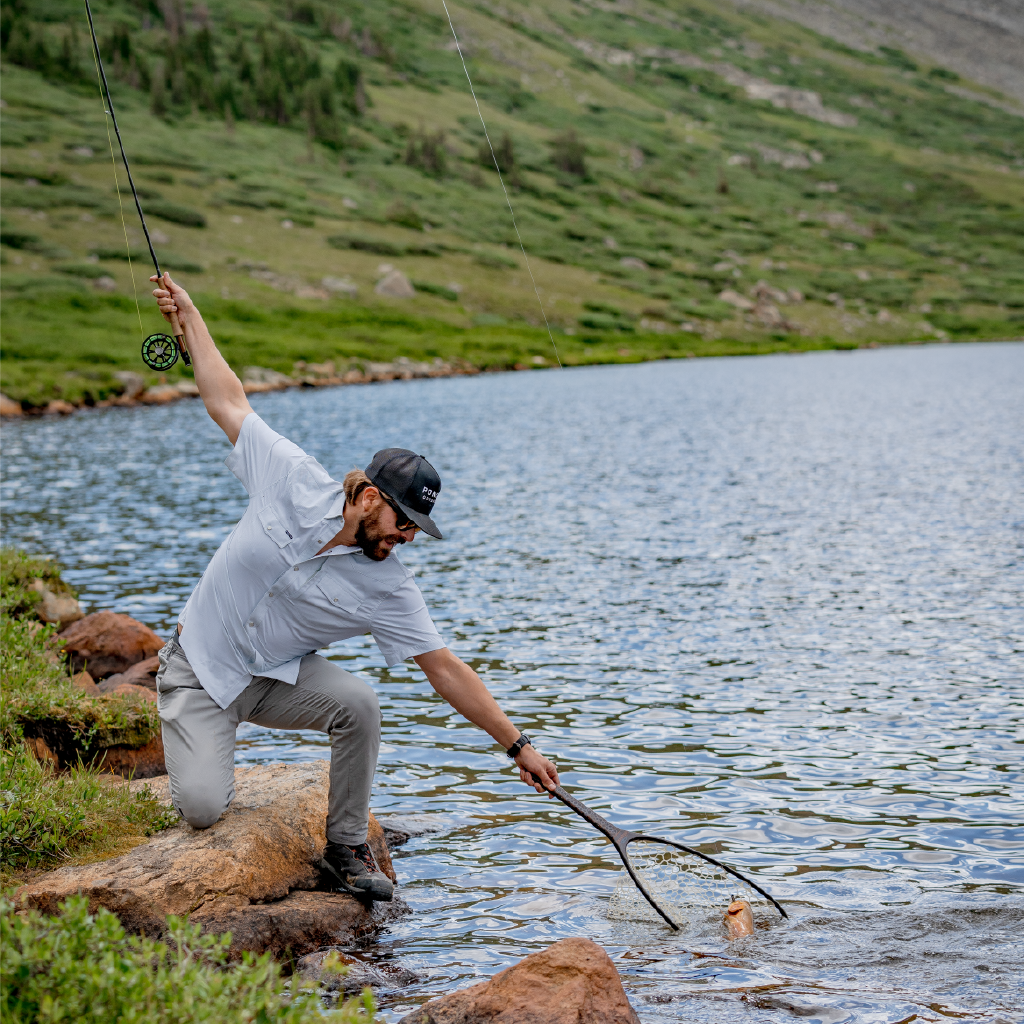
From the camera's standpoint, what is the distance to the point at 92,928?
4516 millimetres

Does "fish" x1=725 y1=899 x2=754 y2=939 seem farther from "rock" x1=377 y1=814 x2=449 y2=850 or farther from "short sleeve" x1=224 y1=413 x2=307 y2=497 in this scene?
"short sleeve" x1=224 y1=413 x2=307 y2=497

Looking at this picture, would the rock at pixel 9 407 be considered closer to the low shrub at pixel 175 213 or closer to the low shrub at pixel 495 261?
the low shrub at pixel 175 213

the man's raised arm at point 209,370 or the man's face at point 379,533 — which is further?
Answer: the man's raised arm at point 209,370

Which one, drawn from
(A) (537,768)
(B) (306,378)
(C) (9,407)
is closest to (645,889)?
(A) (537,768)

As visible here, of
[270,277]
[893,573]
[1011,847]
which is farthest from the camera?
[270,277]

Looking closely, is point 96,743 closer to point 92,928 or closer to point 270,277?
point 92,928

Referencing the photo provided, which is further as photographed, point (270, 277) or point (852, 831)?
point (270, 277)

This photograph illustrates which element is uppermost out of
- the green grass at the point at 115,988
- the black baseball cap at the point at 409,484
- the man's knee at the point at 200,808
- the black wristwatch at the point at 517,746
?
the black baseball cap at the point at 409,484

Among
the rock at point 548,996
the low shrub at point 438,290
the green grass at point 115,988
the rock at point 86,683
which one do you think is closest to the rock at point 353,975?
the rock at point 548,996

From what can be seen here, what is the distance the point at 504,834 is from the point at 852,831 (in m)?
2.63

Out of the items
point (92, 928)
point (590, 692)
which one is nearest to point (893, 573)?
point (590, 692)

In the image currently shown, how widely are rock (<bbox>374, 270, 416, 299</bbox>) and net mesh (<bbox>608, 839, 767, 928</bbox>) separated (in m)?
85.9

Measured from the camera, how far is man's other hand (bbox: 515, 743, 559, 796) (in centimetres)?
655

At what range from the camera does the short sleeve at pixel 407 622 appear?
6676 millimetres
